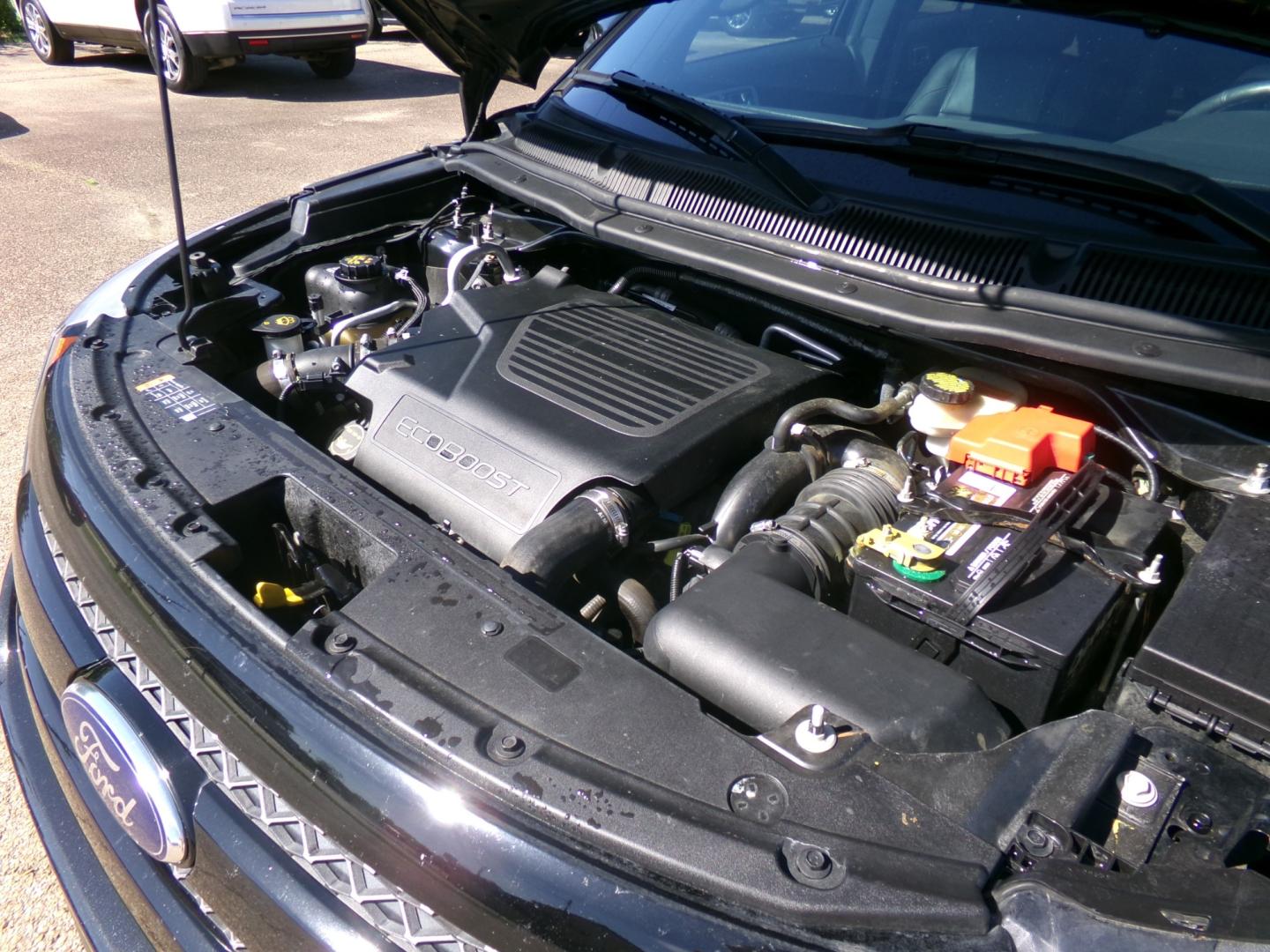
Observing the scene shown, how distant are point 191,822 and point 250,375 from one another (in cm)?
104

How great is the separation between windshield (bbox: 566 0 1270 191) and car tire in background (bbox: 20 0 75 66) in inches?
385

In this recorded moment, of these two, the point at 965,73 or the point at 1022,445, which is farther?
the point at 965,73

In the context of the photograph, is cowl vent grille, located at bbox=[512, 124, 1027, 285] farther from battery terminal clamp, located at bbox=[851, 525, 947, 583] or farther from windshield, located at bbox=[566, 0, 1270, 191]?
battery terminal clamp, located at bbox=[851, 525, 947, 583]

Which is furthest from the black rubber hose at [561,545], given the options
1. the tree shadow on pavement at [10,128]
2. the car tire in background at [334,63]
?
the car tire in background at [334,63]

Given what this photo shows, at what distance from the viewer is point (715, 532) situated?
1.55m

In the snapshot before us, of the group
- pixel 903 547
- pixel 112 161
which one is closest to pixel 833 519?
pixel 903 547

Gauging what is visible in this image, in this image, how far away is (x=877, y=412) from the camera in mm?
1655

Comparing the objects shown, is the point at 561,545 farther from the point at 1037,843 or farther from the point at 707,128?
the point at 707,128

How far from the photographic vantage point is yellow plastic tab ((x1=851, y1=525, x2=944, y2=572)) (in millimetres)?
1249

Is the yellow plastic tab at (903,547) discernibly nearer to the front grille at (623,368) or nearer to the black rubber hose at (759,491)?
the black rubber hose at (759,491)

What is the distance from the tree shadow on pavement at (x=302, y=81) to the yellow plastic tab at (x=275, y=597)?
27.8 feet

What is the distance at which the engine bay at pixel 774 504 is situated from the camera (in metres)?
1.12

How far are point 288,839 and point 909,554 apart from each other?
0.87 meters

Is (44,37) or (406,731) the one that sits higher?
(406,731)
